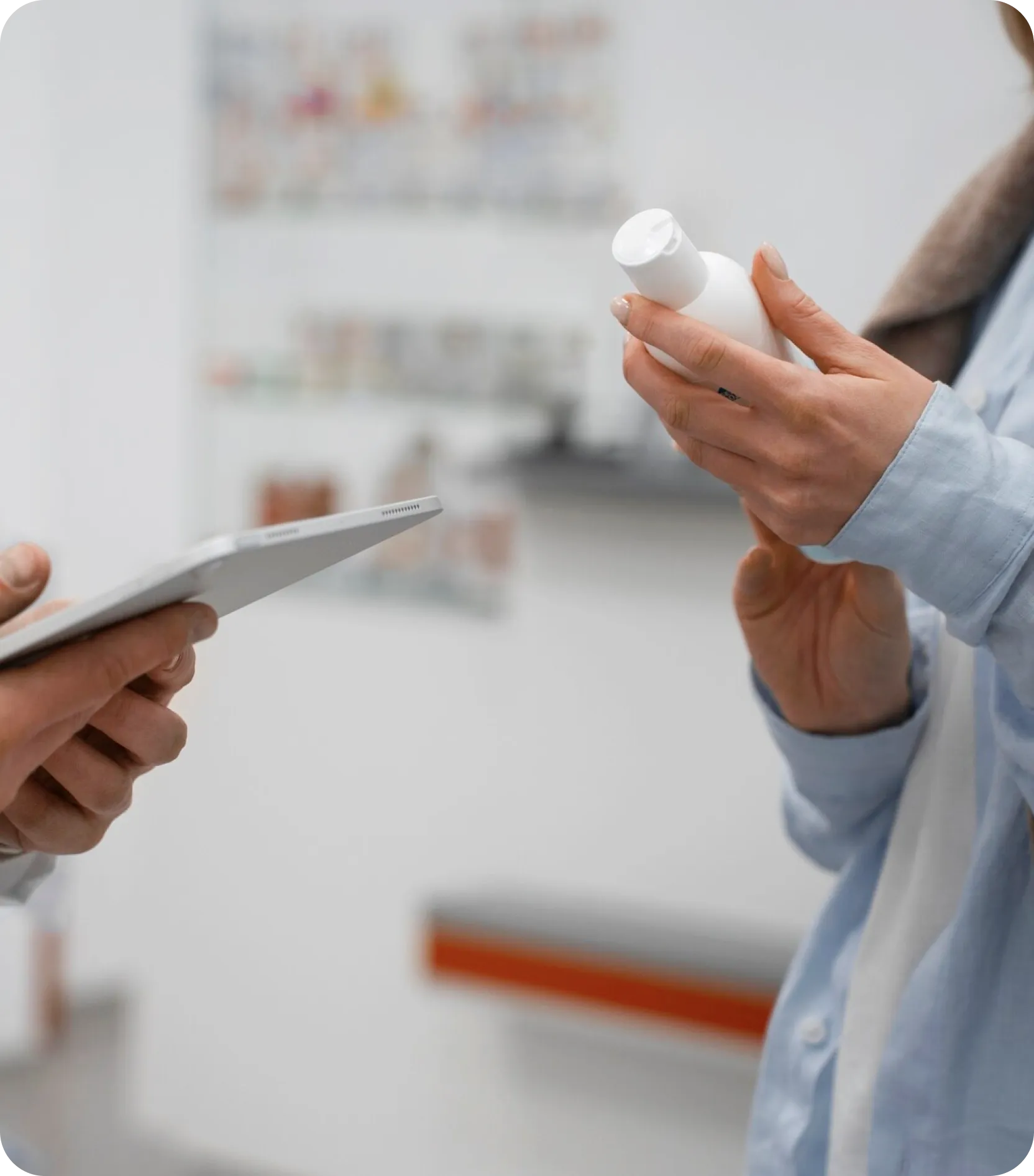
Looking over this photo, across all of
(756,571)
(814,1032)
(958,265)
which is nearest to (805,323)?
(756,571)

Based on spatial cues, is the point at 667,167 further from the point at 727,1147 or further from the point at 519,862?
the point at 727,1147

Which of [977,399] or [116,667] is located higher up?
[977,399]

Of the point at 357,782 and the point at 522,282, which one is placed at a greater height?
the point at 522,282

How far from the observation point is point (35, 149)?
3416 millimetres

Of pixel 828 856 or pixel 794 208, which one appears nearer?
pixel 828 856

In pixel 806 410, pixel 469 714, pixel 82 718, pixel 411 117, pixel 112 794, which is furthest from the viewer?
pixel 411 117

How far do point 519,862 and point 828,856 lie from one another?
1.48 m

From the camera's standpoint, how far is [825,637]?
3.43 feet

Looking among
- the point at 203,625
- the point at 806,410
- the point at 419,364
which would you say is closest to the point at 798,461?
the point at 806,410

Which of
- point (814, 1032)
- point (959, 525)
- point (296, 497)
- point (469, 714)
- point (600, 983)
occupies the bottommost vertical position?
point (600, 983)

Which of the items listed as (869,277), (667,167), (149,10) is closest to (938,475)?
(869,277)

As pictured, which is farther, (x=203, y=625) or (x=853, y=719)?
(x=853, y=719)

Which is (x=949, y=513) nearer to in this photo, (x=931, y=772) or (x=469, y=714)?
(x=931, y=772)

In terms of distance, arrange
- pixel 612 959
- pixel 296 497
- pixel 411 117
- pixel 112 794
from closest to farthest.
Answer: pixel 112 794 < pixel 612 959 < pixel 411 117 < pixel 296 497
